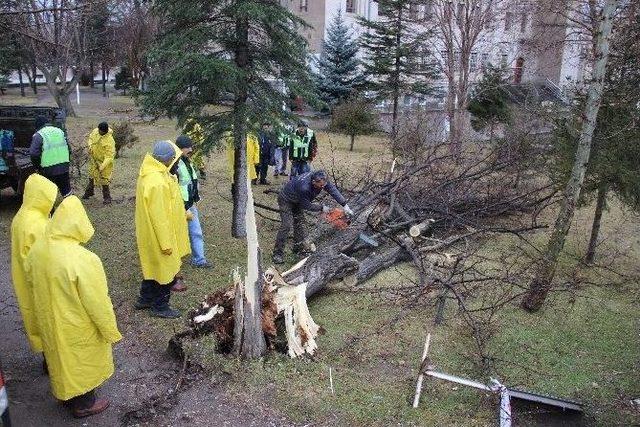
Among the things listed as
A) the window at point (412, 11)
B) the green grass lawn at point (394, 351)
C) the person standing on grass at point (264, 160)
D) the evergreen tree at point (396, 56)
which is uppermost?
the window at point (412, 11)

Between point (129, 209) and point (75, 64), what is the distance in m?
Result: 19.0

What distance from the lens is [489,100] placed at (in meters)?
22.6

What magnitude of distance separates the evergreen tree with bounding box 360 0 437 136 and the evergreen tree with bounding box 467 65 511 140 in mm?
2219

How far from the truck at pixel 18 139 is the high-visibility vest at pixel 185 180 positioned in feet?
13.1

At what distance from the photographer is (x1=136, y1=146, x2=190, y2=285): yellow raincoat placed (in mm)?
5637

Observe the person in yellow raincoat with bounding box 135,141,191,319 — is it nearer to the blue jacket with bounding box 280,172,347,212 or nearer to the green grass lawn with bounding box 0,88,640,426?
the green grass lawn with bounding box 0,88,640,426

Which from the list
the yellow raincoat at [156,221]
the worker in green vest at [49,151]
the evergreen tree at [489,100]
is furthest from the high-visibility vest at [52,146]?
the evergreen tree at [489,100]

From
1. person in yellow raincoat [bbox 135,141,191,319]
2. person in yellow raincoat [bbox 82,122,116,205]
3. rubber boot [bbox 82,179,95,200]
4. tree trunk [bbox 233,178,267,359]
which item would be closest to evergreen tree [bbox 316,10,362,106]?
rubber boot [bbox 82,179,95,200]

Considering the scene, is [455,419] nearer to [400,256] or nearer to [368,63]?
[400,256]

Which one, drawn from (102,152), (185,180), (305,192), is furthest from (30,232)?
(102,152)

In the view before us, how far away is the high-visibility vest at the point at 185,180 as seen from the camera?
690 centimetres

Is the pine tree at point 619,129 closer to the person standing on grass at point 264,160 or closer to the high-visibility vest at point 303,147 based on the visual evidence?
the high-visibility vest at point 303,147

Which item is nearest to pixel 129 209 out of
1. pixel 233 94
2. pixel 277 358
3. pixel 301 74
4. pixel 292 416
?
pixel 233 94

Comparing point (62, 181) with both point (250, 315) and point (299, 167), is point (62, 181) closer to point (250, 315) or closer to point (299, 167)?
point (299, 167)
